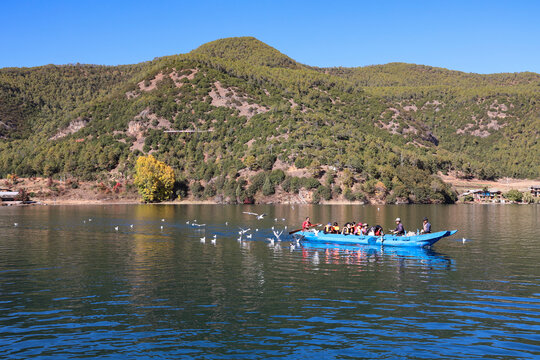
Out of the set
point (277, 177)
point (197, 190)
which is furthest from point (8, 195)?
point (277, 177)

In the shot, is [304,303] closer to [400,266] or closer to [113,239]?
[400,266]

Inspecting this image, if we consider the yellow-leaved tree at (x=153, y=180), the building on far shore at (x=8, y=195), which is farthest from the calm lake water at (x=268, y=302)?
the building on far shore at (x=8, y=195)

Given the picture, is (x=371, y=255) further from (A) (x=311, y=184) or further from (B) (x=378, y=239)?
(A) (x=311, y=184)

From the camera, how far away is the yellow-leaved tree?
17288 centimetres

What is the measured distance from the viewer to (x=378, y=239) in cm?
5622

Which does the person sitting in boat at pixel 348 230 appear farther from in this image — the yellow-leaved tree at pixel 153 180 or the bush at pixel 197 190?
the bush at pixel 197 190

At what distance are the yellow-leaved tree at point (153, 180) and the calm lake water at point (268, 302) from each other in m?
117

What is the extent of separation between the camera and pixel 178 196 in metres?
182

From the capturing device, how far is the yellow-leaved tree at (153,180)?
17288cm

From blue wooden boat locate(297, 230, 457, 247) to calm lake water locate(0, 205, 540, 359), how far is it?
1.06 m

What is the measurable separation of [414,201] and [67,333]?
159332 millimetres

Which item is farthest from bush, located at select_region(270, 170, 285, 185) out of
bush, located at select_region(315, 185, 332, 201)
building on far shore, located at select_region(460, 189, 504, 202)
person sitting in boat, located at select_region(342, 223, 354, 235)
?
person sitting in boat, located at select_region(342, 223, 354, 235)

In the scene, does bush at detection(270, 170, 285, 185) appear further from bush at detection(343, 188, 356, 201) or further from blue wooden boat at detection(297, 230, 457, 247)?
blue wooden boat at detection(297, 230, 457, 247)

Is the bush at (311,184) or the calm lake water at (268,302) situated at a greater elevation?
the bush at (311,184)
